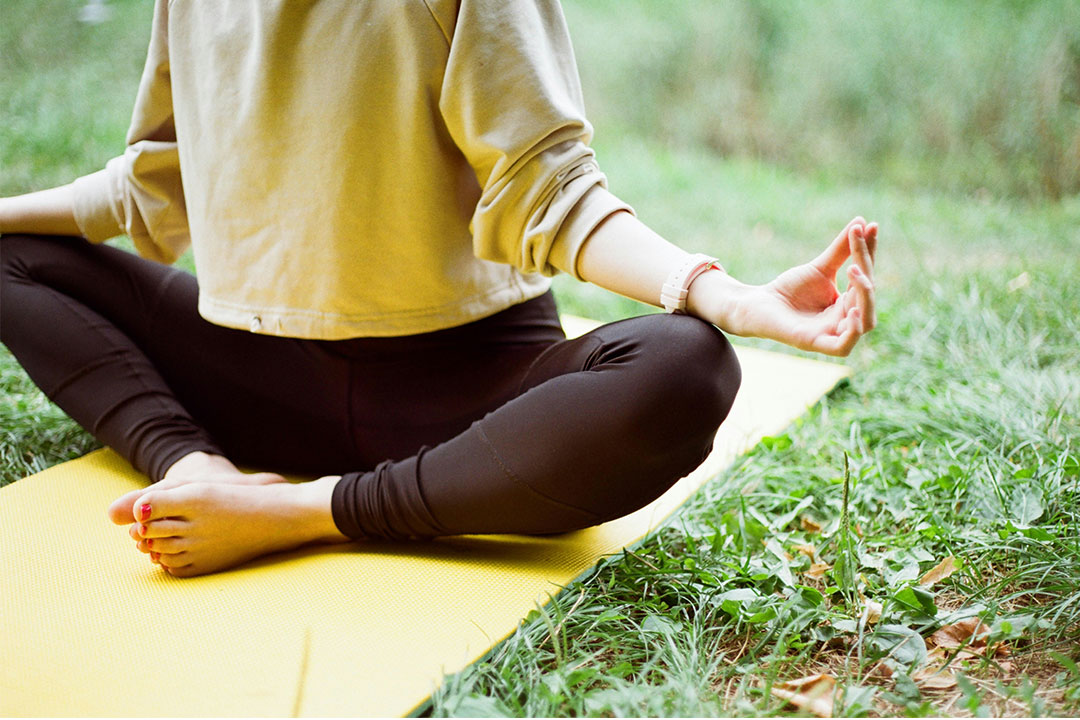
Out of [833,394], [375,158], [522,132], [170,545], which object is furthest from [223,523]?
[833,394]

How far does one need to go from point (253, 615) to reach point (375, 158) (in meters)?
0.54

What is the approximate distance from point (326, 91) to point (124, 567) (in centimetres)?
62

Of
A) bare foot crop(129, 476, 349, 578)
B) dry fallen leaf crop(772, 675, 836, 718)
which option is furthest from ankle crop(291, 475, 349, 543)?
dry fallen leaf crop(772, 675, 836, 718)

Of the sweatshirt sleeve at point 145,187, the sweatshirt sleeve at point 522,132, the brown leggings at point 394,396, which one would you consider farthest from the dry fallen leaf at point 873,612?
the sweatshirt sleeve at point 145,187

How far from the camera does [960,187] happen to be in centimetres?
328

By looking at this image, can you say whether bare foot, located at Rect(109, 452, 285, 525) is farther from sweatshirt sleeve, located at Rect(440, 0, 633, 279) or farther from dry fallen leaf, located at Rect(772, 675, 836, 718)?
dry fallen leaf, located at Rect(772, 675, 836, 718)

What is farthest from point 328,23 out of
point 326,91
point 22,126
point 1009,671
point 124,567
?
point 22,126

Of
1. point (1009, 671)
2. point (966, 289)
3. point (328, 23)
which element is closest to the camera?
point (1009, 671)

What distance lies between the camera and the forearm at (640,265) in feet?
3.34

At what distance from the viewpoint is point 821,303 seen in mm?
978

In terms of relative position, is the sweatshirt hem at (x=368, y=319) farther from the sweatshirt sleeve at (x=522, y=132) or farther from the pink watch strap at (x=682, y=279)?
the pink watch strap at (x=682, y=279)

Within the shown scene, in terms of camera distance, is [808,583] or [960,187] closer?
[808,583]

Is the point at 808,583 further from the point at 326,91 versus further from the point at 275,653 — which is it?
the point at 326,91

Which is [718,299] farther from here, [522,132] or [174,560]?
[174,560]
